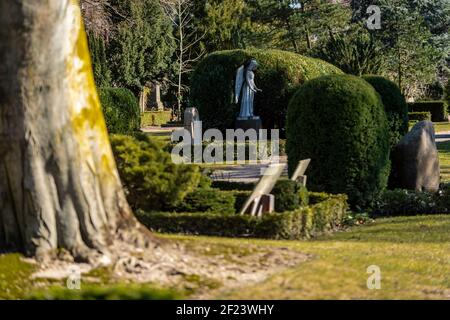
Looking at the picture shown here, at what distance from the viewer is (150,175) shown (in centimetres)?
1038

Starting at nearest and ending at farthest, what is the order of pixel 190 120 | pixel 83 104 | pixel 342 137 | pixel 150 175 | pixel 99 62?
pixel 83 104 < pixel 150 175 < pixel 342 137 < pixel 190 120 < pixel 99 62

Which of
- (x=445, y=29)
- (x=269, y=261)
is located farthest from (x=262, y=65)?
(x=445, y=29)

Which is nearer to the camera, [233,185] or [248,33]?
[233,185]

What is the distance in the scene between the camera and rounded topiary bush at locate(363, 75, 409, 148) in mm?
16391

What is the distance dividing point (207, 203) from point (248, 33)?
121 feet

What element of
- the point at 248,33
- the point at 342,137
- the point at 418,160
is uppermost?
the point at 248,33

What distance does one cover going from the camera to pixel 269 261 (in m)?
7.27

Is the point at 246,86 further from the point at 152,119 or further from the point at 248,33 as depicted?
the point at 152,119

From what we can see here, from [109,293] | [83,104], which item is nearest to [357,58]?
[83,104]

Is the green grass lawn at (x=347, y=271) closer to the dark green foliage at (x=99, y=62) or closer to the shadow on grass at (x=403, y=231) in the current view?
the shadow on grass at (x=403, y=231)

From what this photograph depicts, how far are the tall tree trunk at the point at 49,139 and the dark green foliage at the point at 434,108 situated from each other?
142 ft

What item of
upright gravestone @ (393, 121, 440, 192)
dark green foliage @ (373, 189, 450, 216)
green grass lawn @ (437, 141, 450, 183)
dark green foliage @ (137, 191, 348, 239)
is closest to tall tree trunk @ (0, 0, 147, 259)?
dark green foliage @ (137, 191, 348, 239)
